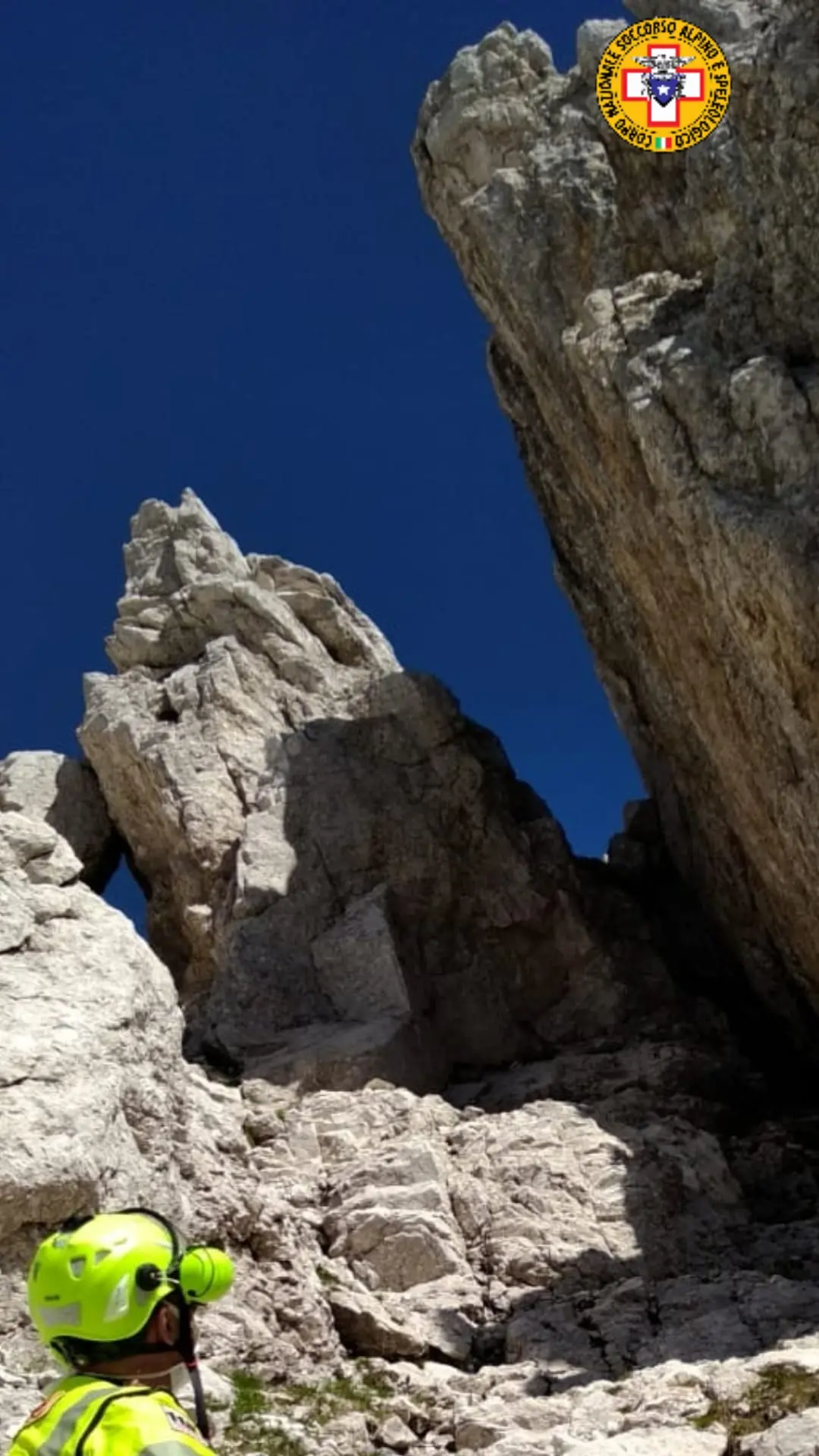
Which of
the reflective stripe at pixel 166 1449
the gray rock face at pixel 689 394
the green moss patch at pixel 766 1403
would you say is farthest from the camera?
the gray rock face at pixel 689 394

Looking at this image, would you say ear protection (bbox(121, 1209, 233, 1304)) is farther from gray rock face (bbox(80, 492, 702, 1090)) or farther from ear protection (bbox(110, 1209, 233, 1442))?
gray rock face (bbox(80, 492, 702, 1090))

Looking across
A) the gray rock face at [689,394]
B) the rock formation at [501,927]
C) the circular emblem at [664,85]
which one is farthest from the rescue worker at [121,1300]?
the circular emblem at [664,85]

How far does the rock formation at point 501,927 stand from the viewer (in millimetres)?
17078

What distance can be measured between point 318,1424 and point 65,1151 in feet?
13.7

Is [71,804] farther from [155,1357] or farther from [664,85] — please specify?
[155,1357]

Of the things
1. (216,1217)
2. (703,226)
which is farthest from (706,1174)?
(703,226)

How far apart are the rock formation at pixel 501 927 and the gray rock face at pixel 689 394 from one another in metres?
0.10

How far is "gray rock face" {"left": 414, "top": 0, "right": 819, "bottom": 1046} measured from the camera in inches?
941

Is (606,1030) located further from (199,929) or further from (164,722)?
(164,722)

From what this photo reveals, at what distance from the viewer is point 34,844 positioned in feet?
71.6

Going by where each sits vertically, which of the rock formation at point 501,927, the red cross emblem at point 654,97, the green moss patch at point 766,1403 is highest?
the red cross emblem at point 654,97

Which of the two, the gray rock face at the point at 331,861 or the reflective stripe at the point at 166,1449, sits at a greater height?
the gray rock face at the point at 331,861

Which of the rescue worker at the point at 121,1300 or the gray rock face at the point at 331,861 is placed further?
the gray rock face at the point at 331,861

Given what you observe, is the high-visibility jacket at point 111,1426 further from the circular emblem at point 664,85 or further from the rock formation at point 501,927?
the circular emblem at point 664,85
